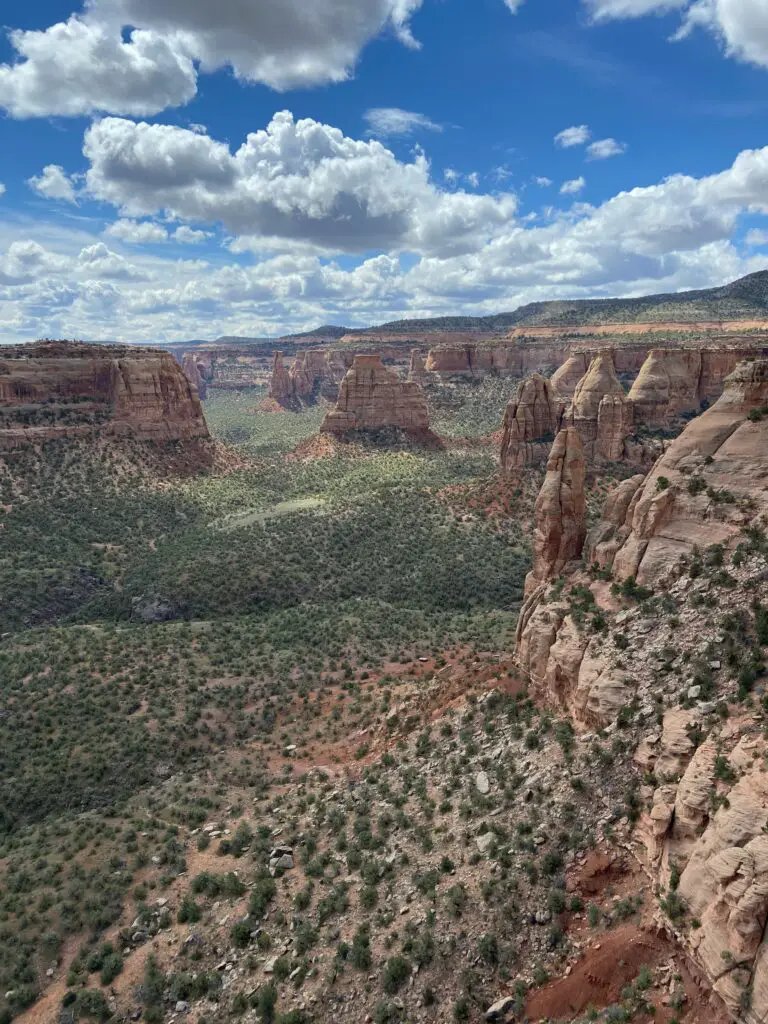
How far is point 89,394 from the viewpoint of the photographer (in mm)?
87562

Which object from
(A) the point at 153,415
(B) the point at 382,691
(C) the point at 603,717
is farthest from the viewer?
(A) the point at 153,415

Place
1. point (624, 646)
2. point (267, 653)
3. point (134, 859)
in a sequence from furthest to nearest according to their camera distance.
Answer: point (267, 653)
point (134, 859)
point (624, 646)

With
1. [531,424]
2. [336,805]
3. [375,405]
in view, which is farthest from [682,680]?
[375,405]

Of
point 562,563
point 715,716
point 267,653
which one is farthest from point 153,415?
point 715,716

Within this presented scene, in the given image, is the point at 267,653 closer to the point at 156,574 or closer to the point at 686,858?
the point at 156,574

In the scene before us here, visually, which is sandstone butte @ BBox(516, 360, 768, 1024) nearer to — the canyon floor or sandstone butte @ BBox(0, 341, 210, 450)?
the canyon floor

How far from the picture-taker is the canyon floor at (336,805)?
15422mm

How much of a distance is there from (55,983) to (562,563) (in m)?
26.3

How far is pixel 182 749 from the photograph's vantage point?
32906 mm

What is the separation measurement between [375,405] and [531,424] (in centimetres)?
4788

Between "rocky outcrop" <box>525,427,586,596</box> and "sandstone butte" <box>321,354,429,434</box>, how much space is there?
79708mm

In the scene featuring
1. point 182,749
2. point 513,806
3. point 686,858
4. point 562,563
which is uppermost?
point 562,563

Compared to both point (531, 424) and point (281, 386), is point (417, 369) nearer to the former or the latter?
point (281, 386)

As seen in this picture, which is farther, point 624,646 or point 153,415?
point 153,415
